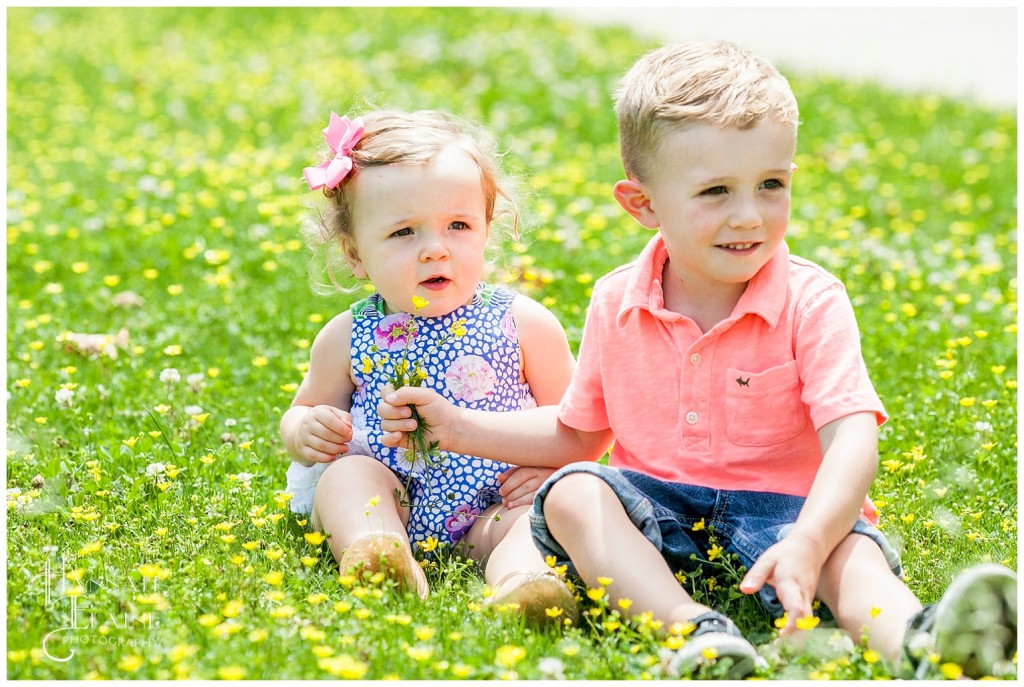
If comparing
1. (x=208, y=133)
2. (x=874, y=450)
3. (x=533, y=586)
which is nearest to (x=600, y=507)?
(x=533, y=586)

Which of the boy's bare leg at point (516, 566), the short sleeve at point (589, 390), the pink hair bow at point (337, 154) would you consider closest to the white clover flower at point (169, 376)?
the pink hair bow at point (337, 154)

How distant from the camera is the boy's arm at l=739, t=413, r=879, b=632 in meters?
2.52

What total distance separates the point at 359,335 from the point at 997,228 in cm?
401

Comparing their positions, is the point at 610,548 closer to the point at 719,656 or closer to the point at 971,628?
the point at 719,656

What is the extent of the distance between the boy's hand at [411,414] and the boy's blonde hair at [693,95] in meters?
0.72

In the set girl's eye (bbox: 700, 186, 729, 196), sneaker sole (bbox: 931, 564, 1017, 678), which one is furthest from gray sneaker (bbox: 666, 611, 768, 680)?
girl's eye (bbox: 700, 186, 729, 196)

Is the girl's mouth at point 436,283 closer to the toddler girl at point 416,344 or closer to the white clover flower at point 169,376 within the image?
the toddler girl at point 416,344

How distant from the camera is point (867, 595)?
262 centimetres

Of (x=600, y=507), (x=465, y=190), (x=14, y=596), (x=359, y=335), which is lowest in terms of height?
(x=14, y=596)

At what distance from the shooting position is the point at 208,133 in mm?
8188

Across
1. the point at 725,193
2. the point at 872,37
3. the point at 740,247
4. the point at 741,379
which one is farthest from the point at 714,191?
the point at 872,37

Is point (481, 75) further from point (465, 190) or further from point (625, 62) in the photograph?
point (465, 190)

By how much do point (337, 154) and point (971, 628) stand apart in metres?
1.95

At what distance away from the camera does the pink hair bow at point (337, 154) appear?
335 cm
